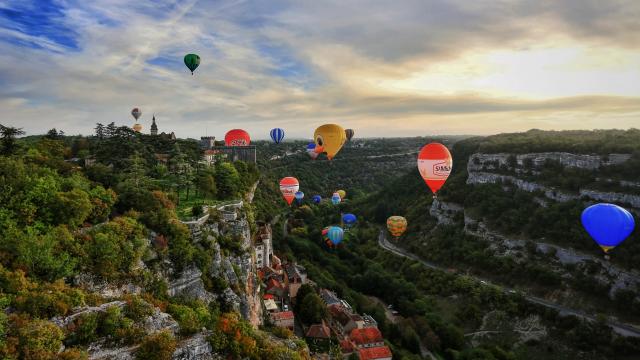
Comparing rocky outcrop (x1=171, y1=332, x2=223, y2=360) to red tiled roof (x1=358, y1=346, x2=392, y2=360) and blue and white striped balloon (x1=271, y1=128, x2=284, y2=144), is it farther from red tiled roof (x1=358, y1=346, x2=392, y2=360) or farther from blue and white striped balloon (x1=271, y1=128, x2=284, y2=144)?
blue and white striped balloon (x1=271, y1=128, x2=284, y2=144)

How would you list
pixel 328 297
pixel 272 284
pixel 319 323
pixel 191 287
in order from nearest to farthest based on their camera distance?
pixel 191 287, pixel 319 323, pixel 272 284, pixel 328 297

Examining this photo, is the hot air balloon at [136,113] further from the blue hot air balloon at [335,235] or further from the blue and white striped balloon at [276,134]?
the blue hot air balloon at [335,235]

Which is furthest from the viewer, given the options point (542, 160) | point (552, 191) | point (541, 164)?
point (542, 160)

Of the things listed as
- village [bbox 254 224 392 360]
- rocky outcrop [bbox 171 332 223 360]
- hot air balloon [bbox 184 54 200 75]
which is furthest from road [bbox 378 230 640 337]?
hot air balloon [bbox 184 54 200 75]

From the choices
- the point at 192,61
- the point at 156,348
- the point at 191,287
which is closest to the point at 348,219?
the point at 192,61

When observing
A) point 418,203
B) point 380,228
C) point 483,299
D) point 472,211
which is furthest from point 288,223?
point 483,299

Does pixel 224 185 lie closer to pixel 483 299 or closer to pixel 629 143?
pixel 483 299

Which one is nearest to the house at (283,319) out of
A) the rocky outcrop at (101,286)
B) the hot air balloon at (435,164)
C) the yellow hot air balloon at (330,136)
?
the rocky outcrop at (101,286)

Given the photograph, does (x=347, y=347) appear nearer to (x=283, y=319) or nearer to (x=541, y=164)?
(x=283, y=319)
